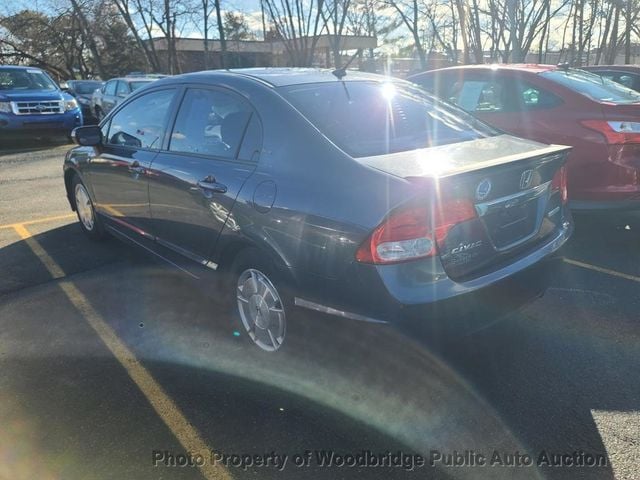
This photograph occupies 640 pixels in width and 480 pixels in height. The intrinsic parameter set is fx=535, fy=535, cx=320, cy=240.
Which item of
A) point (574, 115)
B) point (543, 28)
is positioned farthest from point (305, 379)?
point (543, 28)

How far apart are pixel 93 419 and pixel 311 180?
1644 mm

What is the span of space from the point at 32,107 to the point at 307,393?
1245 cm

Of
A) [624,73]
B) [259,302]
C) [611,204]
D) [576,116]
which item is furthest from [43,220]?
[624,73]

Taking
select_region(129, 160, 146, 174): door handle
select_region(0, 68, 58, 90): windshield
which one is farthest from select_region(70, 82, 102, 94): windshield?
select_region(129, 160, 146, 174): door handle

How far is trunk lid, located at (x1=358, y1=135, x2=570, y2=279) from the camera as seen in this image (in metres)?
2.48

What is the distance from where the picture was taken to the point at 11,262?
16.3 ft

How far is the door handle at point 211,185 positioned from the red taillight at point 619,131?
356cm

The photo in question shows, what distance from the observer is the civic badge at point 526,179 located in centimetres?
278

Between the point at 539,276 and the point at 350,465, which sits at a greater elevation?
the point at 539,276

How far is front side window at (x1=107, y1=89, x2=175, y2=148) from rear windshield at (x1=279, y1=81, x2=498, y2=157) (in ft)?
3.95

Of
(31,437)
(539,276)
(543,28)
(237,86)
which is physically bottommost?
(31,437)

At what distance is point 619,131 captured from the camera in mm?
4711

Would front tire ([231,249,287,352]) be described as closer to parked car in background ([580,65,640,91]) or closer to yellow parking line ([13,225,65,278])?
yellow parking line ([13,225,65,278])

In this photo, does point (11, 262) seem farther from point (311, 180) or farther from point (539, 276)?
point (539, 276)
